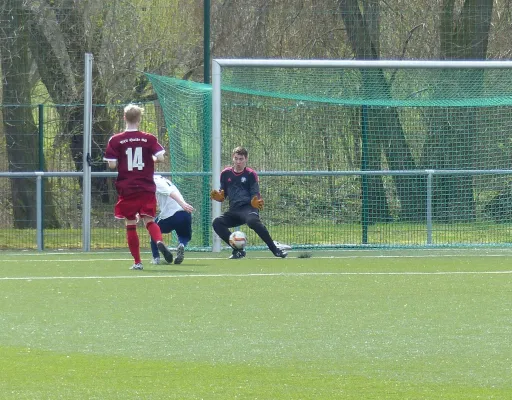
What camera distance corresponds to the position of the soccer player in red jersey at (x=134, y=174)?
11.4m

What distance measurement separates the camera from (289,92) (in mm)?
15664

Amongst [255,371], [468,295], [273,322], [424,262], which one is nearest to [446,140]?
[424,262]

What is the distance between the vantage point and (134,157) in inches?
450

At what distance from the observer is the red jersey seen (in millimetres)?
11414

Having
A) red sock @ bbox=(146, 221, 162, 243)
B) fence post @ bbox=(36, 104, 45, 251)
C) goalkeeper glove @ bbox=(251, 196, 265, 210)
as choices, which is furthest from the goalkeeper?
fence post @ bbox=(36, 104, 45, 251)

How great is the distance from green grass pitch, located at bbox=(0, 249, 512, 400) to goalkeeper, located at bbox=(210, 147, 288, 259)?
138 cm

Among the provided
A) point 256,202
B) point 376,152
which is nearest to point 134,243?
point 256,202

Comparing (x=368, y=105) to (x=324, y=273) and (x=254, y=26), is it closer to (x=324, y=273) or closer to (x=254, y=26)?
(x=254, y=26)

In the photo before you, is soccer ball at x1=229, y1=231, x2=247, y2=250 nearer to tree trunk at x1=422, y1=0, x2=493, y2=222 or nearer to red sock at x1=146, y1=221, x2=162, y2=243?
red sock at x1=146, y1=221, x2=162, y2=243

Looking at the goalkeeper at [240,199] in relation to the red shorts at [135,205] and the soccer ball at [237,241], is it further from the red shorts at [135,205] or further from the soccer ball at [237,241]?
the red shorts at [135,205]

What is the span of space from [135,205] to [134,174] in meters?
0.30

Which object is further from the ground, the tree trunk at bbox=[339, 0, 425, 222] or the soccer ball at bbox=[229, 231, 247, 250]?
the tree trunk at bbox=[339, 0, 425, 222]

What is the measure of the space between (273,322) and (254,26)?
1245 centimetres

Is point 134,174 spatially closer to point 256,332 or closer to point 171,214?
point 171,214
